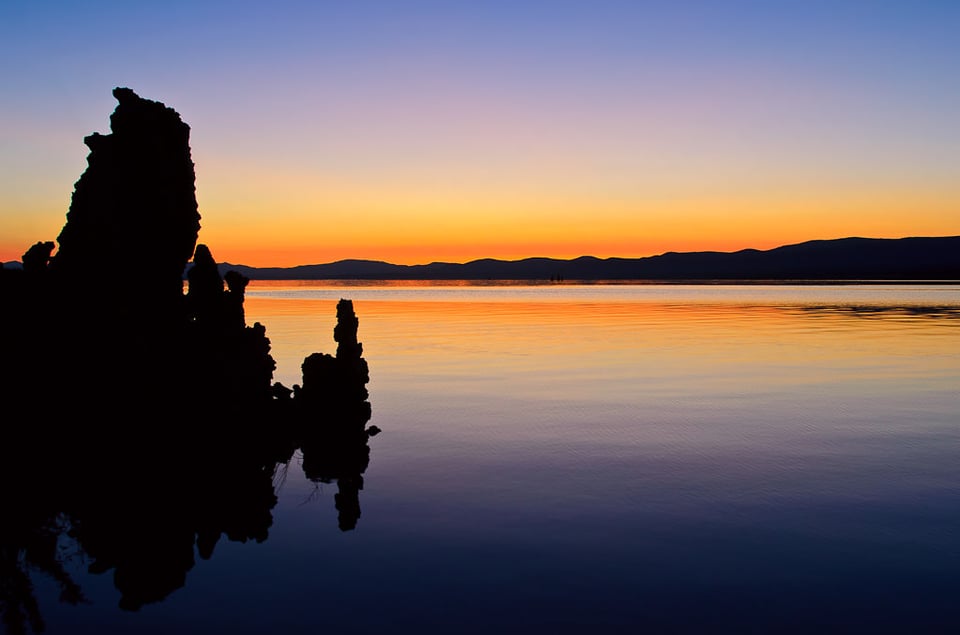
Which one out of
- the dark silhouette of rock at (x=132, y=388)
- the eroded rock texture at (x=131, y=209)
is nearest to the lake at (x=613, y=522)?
the dark silhouette of rock at (x=132, y=388)

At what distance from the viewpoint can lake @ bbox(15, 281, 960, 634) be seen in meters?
9.74

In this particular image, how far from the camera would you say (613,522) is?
13.1 m

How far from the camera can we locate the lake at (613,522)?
9742mm

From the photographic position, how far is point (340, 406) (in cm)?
1988

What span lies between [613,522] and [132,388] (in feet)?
31.8

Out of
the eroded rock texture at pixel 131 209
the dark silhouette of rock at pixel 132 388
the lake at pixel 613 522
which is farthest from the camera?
the eroded rock texture at pixel 131 209

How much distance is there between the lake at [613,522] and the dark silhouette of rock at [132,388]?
0.64 meters

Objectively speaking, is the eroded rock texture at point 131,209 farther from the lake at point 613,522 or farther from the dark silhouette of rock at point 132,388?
the lake at point 613,522

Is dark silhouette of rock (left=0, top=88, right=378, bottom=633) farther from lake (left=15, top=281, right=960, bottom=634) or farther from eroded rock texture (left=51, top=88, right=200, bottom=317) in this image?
lake (left=15, top=281, right=960, bottom=634)

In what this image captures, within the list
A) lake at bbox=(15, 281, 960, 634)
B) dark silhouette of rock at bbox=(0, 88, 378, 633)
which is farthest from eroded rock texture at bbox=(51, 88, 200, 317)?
lake at bbox=(15, 281, 960, 634)

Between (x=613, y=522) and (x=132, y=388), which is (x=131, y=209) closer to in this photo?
(x=132, y=388)

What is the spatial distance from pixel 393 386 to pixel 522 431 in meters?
9.09

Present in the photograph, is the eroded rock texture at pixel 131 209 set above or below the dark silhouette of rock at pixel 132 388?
above

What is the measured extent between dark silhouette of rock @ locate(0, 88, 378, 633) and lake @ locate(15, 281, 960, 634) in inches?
25.4
